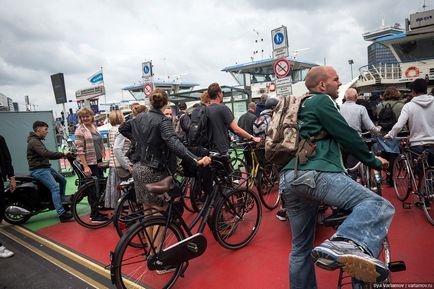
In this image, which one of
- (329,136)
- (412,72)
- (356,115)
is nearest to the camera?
(329,136)

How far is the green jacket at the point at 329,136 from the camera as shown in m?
1.98

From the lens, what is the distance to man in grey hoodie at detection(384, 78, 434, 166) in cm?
397

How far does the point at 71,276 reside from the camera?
3.41 m

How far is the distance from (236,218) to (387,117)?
3767mm

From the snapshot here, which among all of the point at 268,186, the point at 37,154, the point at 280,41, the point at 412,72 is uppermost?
the point at 412,72

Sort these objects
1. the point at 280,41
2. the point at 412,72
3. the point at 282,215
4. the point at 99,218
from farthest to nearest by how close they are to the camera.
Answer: the point at 412,72 → the point at 280,41 → the point at 99,218 → the point at 282,215

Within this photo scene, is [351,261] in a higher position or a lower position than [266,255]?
higher

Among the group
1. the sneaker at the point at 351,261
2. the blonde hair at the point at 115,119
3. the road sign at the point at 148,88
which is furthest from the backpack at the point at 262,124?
the road sign at the point at 148,88

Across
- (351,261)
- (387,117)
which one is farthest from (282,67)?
(351,261)

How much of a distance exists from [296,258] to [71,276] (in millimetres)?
2544

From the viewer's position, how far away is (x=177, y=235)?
2.93 m

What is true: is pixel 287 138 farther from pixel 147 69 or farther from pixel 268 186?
pixel 147 69

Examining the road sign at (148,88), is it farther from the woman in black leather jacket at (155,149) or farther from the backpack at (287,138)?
the backpack at (287,138)

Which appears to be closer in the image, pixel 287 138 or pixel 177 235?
pixel 287 138
